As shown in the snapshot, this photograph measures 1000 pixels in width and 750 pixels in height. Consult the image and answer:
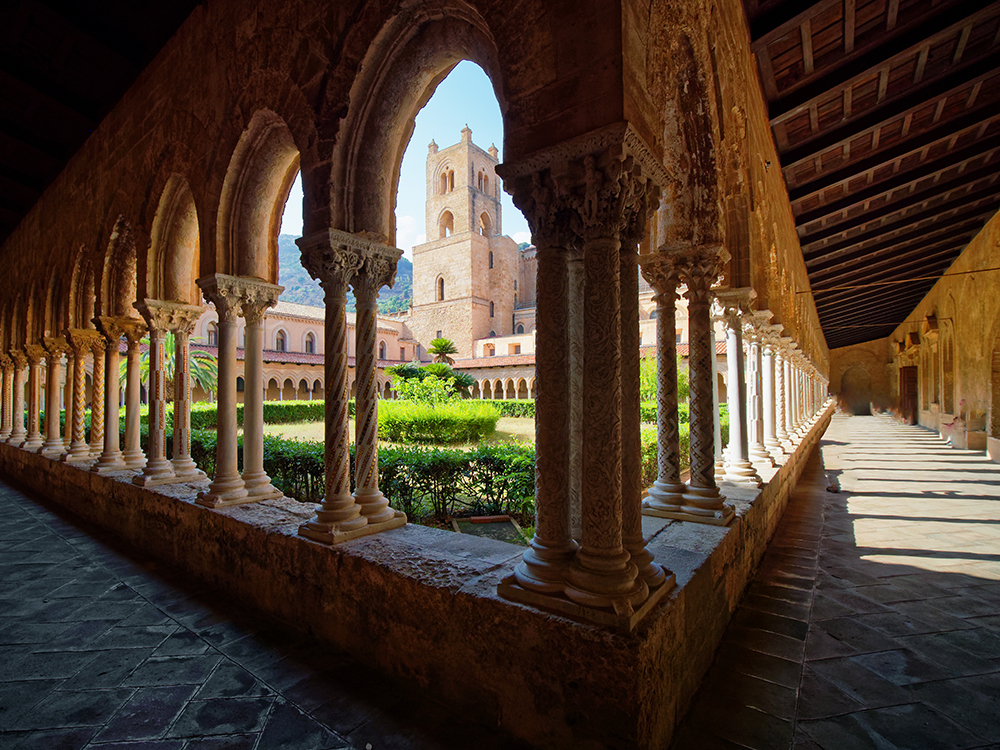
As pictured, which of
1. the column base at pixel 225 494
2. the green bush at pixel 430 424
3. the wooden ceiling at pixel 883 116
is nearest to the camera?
the column base at pixel 225 494

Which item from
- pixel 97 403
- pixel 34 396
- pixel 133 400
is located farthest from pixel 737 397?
pixel 34 396

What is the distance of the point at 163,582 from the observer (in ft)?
11.8

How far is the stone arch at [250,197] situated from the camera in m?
3.88

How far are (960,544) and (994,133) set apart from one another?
7.10m

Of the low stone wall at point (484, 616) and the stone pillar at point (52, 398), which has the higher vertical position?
the stone pillar at point (52, 398)

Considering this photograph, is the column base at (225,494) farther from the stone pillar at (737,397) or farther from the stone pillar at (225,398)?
the stone pillar at (737,397)

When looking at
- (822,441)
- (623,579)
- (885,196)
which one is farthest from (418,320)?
(623,579)

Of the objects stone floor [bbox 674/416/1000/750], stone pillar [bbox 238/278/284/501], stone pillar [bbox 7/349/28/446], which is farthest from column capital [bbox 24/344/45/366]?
stone floor [bbox 674/416/1000/750]

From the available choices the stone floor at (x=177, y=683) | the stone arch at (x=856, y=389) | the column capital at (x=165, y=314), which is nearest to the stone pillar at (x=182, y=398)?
the column capital at (x=165, y=314)

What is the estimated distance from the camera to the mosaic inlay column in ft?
10.0

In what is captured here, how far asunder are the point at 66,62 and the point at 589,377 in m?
7.01

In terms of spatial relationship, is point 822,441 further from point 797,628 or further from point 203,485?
point 203,485

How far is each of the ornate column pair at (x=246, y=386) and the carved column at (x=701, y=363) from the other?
3097 mm

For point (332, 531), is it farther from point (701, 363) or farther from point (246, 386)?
point (701, 363)
